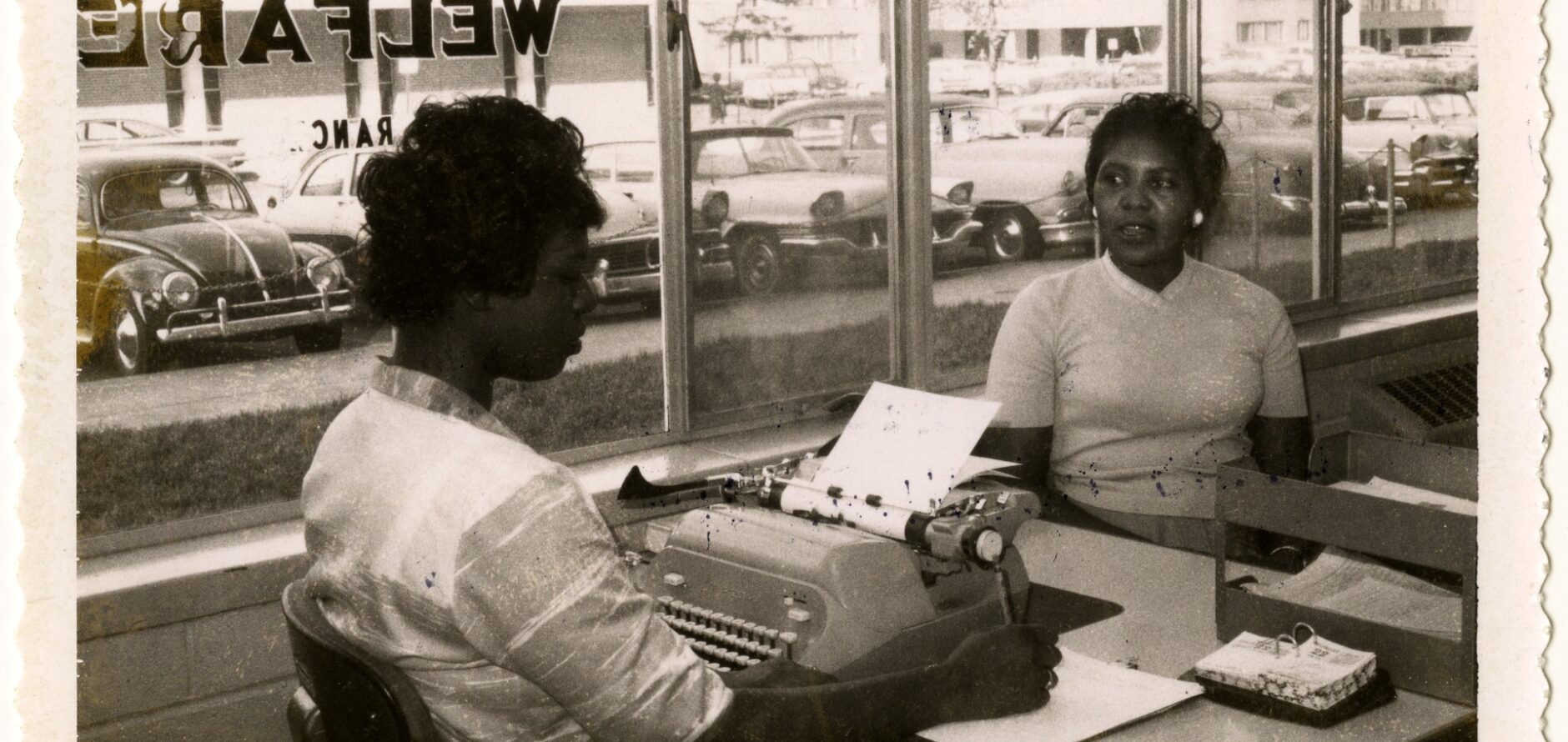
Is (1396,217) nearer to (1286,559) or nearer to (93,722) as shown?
(1286,559)

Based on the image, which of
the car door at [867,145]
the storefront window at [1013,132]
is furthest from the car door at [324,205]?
the storefront window at [1013,132]

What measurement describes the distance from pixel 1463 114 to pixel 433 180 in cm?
450

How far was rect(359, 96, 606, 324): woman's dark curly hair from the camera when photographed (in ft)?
5.00

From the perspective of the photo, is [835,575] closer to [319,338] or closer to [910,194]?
[319,338]

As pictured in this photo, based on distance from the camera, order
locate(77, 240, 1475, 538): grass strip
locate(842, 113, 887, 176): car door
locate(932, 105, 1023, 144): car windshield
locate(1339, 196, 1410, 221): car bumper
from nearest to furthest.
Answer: locate(77, 240, 1475, 538): grass strip
locate(842, 113, 887, 176): car door
locate(932, 105, 1023, 144): car windshield
locate(1339, 196, 1410, 221): car bumper

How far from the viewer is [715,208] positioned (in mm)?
3355

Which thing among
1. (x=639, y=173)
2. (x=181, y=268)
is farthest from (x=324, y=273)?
(x=639, y=173)

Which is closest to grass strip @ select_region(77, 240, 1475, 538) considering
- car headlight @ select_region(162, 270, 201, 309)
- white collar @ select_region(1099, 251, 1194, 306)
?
car headlight @ select_region(162, 270, 201, 309)

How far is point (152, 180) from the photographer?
2488mm

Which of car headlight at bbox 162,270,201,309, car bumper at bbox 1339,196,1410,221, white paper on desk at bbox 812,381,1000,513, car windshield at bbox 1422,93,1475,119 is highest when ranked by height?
car windshield at bbox 1422,93,1475,119

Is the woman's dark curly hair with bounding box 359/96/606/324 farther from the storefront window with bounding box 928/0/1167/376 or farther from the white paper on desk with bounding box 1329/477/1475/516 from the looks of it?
→ the storefront window with bounding box 928/0/1167/376

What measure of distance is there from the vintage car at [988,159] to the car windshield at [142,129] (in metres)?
1.46

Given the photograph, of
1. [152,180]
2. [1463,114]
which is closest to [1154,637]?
[152,180]

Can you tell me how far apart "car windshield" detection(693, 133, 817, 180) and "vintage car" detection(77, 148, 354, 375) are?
92cm
